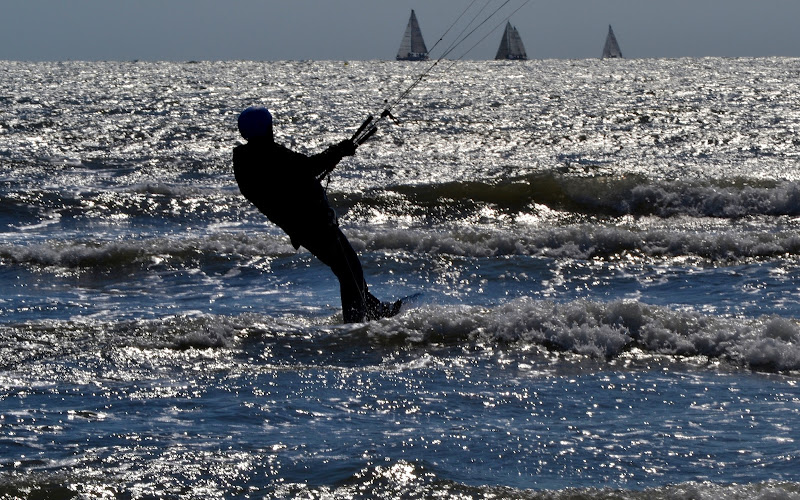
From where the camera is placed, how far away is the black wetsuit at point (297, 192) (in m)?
7.52

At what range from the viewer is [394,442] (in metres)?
5.56

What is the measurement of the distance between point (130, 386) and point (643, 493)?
3424 mm

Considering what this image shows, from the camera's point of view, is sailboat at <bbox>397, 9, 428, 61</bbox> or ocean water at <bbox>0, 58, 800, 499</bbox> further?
sailboat at <bbox>397, 9, 428, 61</bbox>

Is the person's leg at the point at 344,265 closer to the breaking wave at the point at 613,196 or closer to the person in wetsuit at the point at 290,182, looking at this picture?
the person in wetsuit at the point at 290,182

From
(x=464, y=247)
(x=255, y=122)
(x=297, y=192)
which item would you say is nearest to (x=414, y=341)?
(x=297, y=192)

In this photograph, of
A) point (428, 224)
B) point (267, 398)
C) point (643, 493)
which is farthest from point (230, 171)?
point (643, 493)

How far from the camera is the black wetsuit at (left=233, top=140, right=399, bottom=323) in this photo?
7.52 metres

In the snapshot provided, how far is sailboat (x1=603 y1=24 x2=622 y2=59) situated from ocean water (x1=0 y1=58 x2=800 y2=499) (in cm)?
14390

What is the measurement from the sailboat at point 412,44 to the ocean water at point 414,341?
122076 mm

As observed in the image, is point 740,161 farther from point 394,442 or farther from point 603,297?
point 394,442

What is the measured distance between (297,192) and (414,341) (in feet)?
4.76

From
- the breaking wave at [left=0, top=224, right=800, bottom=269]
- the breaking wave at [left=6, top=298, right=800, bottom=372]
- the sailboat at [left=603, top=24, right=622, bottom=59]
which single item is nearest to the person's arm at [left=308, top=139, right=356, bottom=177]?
the breaking wave at [left=6, top=298, right=800, bottom=372]

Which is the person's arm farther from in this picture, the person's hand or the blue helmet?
the blue helmet

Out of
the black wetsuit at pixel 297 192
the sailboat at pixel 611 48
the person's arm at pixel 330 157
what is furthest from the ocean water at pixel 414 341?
the sailboat at pixel 611 48
